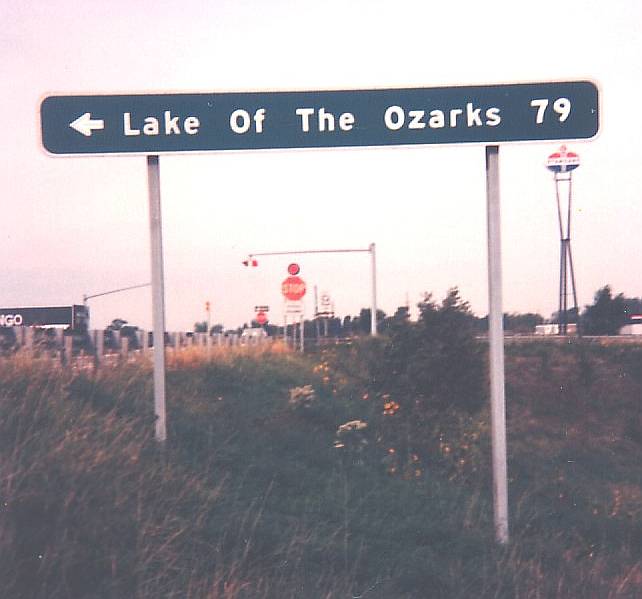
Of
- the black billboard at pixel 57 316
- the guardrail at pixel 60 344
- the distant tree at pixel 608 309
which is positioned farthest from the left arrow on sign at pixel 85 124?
the distant tree at pixel 608 309

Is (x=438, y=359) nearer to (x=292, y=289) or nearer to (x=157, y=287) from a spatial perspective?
(x=157, y=287)

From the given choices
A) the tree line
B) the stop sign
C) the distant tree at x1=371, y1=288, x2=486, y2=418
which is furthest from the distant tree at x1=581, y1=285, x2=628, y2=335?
the distant tree at x1=371, y1=288, x2=486, y2=418

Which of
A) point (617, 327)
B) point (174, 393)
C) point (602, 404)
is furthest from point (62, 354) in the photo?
point (617, 327)

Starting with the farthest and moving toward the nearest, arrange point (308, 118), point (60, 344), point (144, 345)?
point (144, 345) → point (60, 344) → point (308, 118)

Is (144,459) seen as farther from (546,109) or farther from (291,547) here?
(546,109)

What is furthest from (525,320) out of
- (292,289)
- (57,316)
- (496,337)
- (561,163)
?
(496,337)

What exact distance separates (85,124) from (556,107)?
11.9 ft

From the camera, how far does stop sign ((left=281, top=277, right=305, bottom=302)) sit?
24750 millimetres

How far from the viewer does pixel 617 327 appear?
27.0m

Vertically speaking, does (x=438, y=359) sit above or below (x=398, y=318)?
below

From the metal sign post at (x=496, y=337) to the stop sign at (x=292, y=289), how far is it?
59.8ft

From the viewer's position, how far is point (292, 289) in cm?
2491

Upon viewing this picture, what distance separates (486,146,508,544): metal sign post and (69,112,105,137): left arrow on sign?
10.0ft

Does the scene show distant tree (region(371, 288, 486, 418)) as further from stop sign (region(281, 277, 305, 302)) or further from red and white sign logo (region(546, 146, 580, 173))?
red and white sign logo (region(546, 146, 580, 173))
